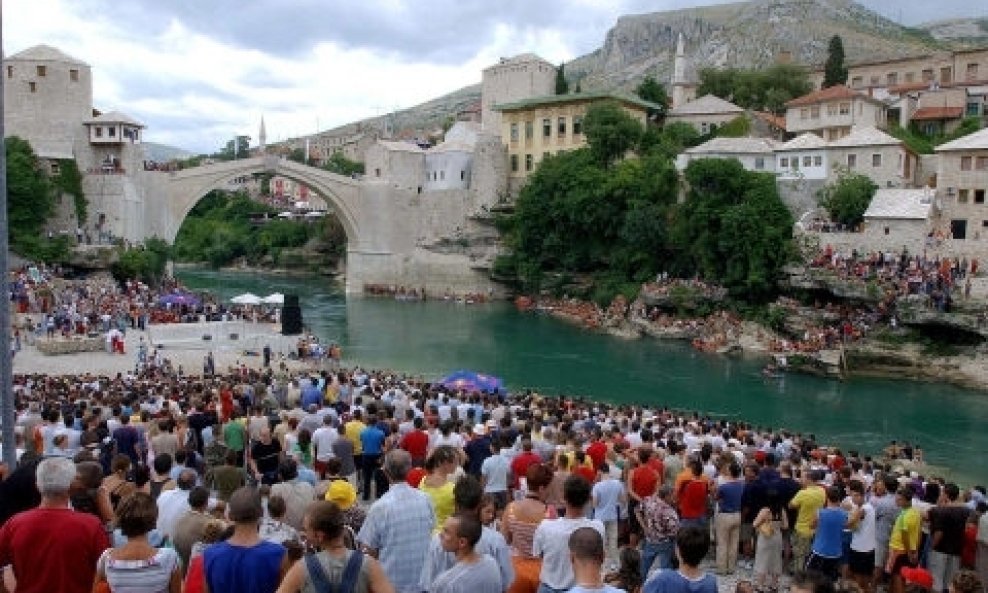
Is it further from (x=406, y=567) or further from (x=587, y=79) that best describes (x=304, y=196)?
(x=406, y=567)

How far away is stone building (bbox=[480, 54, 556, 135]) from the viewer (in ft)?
195

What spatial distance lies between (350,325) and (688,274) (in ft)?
52.0

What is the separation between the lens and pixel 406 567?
15.9 feet

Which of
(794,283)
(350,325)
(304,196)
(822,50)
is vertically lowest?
(350,325)

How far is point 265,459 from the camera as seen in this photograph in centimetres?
789

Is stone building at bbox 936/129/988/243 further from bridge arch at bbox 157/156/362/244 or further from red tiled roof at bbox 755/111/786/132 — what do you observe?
bridge arch at bbox 157/156/362/244

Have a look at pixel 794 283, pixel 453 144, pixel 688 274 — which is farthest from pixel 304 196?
pixel 794 283

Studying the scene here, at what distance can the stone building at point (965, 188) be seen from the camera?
30156 millimetres

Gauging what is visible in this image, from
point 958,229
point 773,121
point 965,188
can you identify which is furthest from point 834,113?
point 958,229

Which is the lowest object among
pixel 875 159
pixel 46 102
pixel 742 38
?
pixel 875 159

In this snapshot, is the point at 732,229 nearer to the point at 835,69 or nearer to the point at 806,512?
the point at 806,512

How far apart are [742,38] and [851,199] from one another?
8361 cm

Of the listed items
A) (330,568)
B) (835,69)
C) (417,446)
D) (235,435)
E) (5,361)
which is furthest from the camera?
(835,69)

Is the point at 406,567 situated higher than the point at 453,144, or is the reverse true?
the point at 453,144
